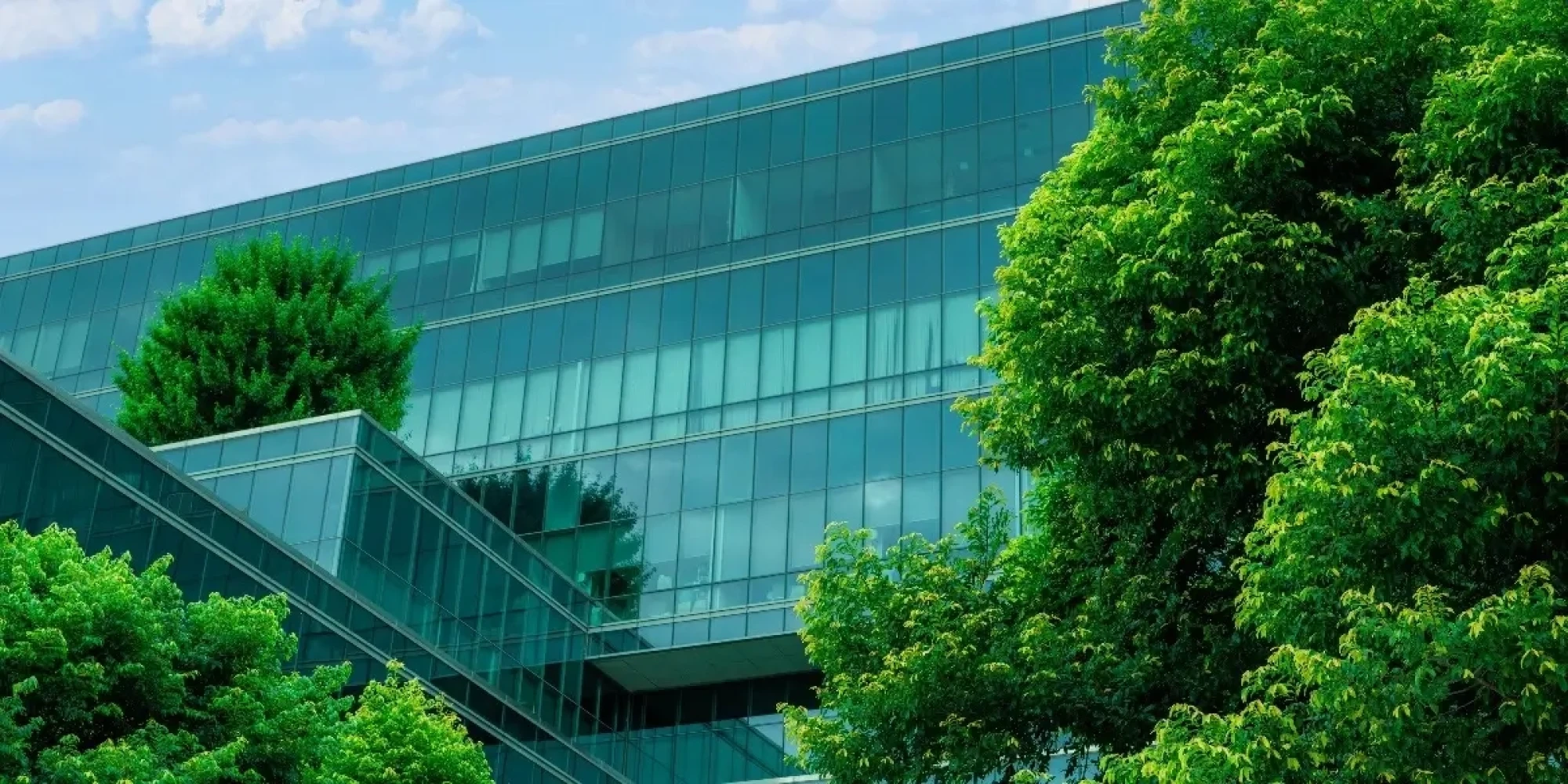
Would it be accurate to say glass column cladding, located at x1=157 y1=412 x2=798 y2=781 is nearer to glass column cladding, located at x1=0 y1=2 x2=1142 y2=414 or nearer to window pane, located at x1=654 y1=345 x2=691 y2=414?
window pane, located at x1=654 y1=345 x2=691 y2=414

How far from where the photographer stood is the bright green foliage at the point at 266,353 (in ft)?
135

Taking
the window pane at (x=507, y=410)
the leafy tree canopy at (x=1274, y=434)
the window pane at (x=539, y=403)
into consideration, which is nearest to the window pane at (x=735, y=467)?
the window pane at (x=539, y=403)

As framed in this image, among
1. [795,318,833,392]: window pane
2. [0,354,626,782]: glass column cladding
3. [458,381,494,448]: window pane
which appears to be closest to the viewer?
[0,354,626,782]: glass column cladding

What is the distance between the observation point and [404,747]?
79.4 feet

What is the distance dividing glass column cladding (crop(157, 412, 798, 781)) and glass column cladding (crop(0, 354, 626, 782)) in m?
1.26

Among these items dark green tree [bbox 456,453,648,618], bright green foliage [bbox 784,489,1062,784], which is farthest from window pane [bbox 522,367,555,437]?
bright green foliage [bbox 784,489,1062,784]

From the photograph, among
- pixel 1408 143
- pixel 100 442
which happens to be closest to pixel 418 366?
pixel 100 442

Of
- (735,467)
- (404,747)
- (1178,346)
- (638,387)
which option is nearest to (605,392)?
(638,387)

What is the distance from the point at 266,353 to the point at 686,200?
12.1 meters

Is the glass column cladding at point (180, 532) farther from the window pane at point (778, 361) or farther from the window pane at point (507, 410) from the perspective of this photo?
the window pane at point (507, 410)

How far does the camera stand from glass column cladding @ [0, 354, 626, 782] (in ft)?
89.0

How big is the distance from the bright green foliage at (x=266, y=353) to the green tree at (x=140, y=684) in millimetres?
20917

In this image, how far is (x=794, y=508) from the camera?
43.1 m

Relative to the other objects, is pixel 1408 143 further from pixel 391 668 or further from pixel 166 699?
pixel 391 668
